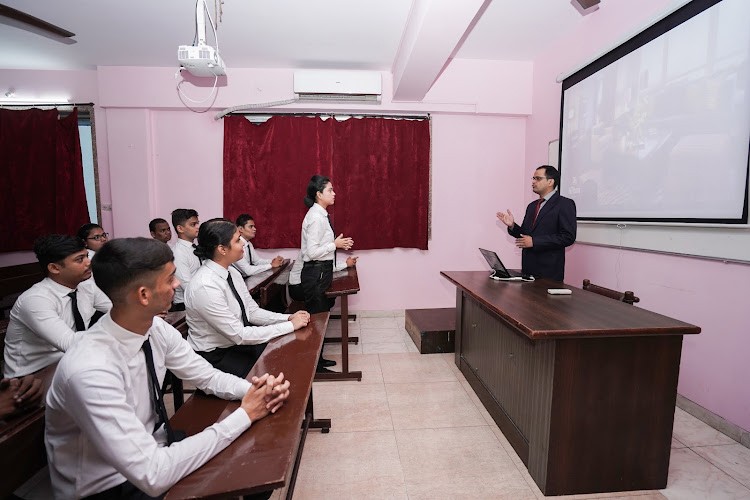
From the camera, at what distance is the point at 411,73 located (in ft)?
11.9

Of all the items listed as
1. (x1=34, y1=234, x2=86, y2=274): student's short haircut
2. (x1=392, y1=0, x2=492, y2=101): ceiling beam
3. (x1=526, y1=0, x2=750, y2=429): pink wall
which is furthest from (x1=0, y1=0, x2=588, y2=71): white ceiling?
(x1=34, y1=234, x2=86, y2=274): student's short haircut

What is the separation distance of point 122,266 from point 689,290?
3.10 meters

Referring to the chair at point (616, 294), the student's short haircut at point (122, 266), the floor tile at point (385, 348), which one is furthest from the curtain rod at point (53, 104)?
the chair at point (616, 294)

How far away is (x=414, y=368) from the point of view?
10.5 ft

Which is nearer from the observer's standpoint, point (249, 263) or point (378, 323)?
point (249, 263)

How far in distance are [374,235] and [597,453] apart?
3.27 m

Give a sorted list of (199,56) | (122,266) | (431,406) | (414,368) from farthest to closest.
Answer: (414,368), (431,406), (199,56), (122,266)

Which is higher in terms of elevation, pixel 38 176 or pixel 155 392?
pixel 38 176

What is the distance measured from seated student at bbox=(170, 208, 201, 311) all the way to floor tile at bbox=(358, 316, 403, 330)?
1938 mm

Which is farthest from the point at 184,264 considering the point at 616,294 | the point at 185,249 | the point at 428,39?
the point at 616,294

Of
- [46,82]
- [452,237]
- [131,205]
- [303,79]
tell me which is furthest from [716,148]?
[46,82]

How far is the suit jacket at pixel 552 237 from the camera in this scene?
288 cm

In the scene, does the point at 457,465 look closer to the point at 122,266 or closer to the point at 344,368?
the point at 344,368

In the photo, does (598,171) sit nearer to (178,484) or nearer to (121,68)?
(178,484)
